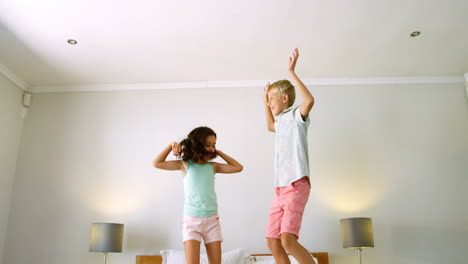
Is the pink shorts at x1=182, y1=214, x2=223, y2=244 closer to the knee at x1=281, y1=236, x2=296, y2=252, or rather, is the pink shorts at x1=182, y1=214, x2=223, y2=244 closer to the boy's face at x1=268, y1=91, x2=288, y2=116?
the knee at x1=281, y1=236, x2=296, y2=252

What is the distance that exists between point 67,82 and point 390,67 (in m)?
3.17

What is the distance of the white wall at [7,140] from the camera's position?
148 inches

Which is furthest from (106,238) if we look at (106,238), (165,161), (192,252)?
(192,252)

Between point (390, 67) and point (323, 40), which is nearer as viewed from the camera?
point (323, 40)

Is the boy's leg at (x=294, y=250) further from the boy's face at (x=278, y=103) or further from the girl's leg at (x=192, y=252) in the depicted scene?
the boy's face at (x=278, y=103)

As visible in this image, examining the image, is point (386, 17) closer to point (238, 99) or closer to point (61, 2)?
point (238, 99)

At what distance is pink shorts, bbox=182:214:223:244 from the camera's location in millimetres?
2248

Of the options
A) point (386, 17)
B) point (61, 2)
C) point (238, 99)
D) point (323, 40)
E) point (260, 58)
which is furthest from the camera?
point (238, 99)

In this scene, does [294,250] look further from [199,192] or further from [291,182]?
[199,192]

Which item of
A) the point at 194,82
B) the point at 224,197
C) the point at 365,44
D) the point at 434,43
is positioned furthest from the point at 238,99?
the point at 434,43

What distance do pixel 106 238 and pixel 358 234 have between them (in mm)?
2025

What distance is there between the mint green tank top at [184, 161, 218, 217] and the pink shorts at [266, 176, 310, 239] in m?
0.38

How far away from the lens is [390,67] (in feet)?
12.7

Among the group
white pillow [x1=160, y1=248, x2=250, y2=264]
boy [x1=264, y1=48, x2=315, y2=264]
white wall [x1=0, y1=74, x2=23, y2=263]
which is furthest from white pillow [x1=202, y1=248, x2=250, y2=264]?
white wall [x1=0, y1=74, x2=23, y2=263]
